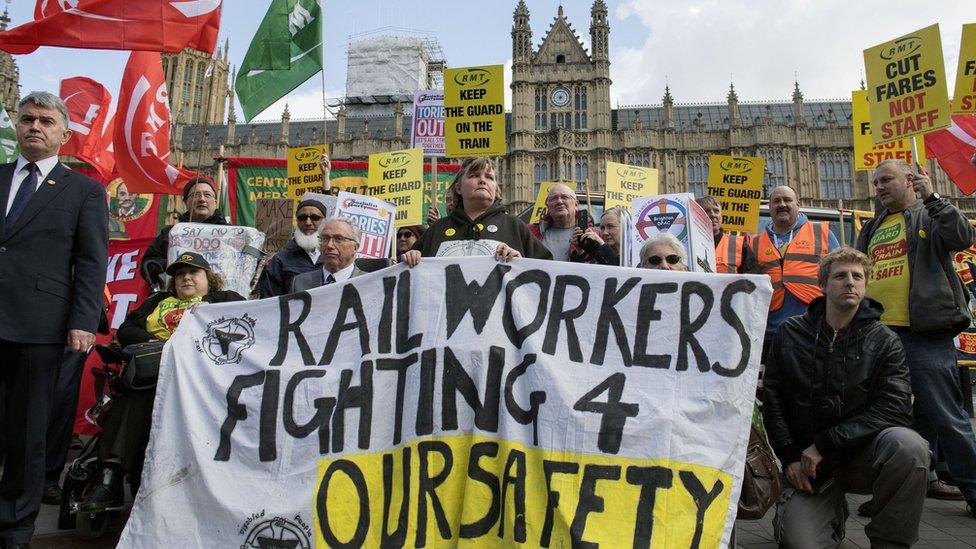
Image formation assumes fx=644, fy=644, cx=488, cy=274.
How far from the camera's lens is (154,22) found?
6.04 metres

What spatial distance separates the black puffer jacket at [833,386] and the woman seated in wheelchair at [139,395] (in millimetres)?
3360

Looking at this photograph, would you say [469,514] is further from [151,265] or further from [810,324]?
[151,265]

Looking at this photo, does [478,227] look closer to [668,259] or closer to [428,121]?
[668,259]

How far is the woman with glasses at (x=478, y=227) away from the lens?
3852 mm

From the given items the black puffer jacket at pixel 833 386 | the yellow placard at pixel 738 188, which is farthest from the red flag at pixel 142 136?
the yellow placard at pixel 738 188

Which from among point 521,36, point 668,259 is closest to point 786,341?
point 668,259

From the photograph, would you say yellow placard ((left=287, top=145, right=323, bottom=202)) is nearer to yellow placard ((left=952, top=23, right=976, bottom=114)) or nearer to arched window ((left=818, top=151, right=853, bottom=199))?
yellow placard ((left=952, top=23, right=976, bottom=114))

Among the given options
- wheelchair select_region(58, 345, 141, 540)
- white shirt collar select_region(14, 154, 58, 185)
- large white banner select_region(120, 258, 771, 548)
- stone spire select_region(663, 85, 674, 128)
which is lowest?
wheelchair select_region(58, 345, 141, 540)

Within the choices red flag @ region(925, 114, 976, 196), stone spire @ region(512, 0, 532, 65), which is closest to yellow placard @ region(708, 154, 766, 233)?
red flag @ region(925, 114, 976, 196)

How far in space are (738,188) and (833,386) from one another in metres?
5.98

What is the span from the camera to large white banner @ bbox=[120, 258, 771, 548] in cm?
284

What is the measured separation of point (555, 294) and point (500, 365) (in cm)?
47

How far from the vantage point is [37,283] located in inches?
130

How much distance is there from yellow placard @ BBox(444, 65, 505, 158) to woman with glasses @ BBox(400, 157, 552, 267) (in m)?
3.95
